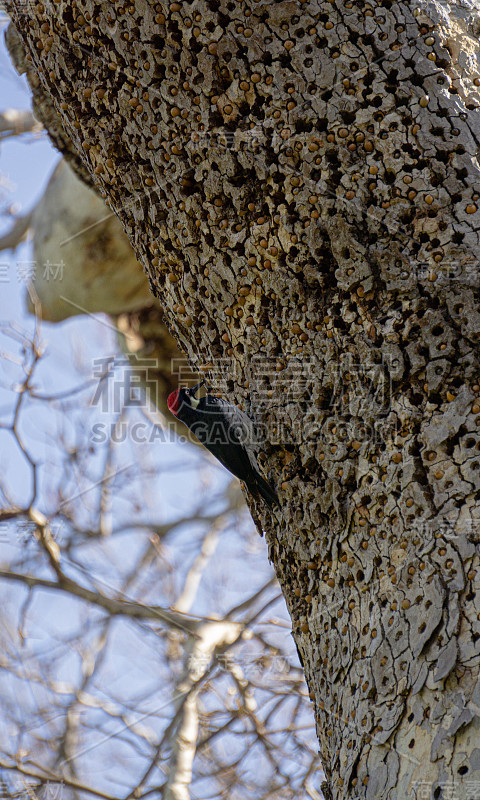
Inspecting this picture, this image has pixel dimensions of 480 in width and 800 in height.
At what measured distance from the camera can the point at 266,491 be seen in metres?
2.10

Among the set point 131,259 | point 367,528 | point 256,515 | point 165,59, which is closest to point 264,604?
point 131,259

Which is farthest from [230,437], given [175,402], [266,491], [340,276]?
[175,402]

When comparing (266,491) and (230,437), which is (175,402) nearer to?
(230,437)

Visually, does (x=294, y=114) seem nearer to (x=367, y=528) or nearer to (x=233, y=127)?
(x=233, y=127)

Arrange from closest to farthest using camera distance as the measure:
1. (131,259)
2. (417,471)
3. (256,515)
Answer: (417,471) → (256,515) → (131,259)

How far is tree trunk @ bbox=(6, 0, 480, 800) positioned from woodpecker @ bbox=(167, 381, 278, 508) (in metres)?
0.09

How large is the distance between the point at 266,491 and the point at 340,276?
27.6 inches

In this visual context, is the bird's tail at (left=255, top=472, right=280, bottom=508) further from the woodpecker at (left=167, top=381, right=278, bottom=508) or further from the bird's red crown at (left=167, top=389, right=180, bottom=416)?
the bird's red crown at (left=167, top=389, right=180, bottom=416)

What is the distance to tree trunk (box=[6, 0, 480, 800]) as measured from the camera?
162 cm

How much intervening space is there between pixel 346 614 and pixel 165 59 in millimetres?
1658

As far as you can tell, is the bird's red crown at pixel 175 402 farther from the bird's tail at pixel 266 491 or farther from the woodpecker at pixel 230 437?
the bird's tail at pixel 266 491

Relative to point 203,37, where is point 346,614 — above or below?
below

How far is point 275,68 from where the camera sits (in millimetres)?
1899

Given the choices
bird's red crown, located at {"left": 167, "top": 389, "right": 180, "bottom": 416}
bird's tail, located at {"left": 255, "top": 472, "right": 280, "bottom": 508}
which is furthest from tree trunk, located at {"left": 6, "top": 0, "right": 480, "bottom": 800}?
bird's red crown, located at {"left": 167, "top": 389, "right": 180, "bottom": 416}
